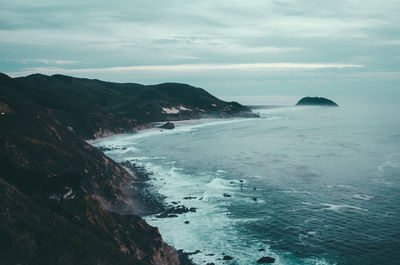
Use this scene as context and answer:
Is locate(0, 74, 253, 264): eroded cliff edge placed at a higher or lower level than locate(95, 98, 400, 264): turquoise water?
higher

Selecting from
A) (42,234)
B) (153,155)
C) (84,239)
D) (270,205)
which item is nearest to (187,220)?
(270,205)

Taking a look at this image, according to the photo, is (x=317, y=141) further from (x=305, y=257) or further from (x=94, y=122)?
(x=305, y=257)

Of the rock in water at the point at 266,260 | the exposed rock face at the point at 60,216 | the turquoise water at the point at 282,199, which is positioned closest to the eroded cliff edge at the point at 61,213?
the exposed rock face at the point at 60,216

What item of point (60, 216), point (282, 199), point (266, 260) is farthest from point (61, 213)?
point (282, 199)

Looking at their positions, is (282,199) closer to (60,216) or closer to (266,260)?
(266,260)

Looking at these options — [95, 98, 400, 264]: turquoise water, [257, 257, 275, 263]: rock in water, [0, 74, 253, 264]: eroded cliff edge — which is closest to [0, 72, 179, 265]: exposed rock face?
[0, 74, 253, 264]: eroded cliff edge

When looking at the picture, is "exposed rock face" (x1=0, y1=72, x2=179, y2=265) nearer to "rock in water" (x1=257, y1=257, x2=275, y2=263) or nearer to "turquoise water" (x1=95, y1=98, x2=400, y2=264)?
"turquoise water" (x1=95, y1=98, x2=400, y2=264)
